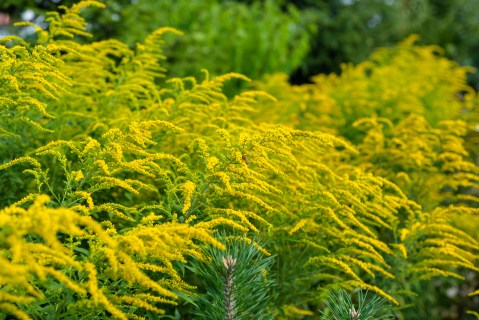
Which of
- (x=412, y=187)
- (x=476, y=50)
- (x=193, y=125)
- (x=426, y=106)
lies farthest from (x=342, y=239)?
(x=476, y=50)

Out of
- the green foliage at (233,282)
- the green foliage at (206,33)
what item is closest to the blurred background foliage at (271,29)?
the green foliage at (206,33)

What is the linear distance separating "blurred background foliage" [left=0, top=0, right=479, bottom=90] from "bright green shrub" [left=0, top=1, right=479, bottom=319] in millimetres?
2178

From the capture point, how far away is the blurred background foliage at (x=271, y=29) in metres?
5.42

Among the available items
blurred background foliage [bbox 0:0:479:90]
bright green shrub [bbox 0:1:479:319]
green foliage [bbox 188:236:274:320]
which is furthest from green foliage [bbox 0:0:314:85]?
green foliage [bbox 188:236:274:320]

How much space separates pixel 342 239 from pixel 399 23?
1076 centimetres

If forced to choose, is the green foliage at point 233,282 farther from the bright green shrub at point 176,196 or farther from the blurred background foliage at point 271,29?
the blurred background foliage at point 271,29

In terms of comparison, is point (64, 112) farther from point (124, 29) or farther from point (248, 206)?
point (124, 29)

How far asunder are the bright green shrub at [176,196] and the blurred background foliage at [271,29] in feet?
7.15

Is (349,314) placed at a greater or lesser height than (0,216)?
lesser

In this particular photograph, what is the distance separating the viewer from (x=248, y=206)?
9.50ft

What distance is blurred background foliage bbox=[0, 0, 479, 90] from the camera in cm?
542

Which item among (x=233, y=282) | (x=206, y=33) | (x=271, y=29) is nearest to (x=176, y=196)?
(x=233, y=282)

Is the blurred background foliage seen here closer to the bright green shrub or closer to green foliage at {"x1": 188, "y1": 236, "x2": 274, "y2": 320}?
the bright green shrub

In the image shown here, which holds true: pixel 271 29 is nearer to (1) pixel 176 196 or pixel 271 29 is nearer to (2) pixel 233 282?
(1) pixel 176 196
